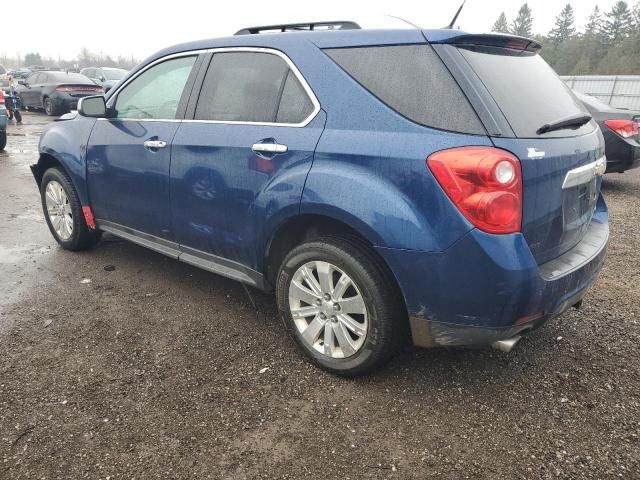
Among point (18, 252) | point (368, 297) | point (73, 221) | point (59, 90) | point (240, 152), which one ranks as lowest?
point (18, 252)

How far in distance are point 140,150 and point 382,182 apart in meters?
1.99

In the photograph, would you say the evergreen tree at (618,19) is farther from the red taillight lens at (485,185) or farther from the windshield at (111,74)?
the red taillight lens at (485,185)

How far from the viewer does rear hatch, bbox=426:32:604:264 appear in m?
2.07

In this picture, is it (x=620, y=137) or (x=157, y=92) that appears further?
(x=620, y=137)

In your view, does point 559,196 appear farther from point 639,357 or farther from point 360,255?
point 639,357

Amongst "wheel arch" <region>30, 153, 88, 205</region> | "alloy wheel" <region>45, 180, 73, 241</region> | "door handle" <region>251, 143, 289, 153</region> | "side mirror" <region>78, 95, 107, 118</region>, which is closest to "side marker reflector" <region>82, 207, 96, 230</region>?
"wheel arch" <region>30, 153, 88, 205</region>

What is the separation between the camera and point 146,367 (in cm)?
273

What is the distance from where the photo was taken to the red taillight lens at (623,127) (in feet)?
21.4

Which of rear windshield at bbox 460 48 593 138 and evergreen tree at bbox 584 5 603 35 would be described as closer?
rear windshield at bbox 460 48 593 138

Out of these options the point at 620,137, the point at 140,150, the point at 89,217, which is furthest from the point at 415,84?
the point at 620,137

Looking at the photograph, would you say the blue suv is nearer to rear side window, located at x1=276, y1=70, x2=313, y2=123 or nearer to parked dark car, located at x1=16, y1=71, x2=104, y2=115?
rear side window, located at x1=276, y1=70, x2=313, y2=123

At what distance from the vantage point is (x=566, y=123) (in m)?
2.37

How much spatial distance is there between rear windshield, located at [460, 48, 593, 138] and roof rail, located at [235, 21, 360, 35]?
29.7 inches

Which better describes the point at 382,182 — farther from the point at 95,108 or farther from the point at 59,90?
the point at 59,90
